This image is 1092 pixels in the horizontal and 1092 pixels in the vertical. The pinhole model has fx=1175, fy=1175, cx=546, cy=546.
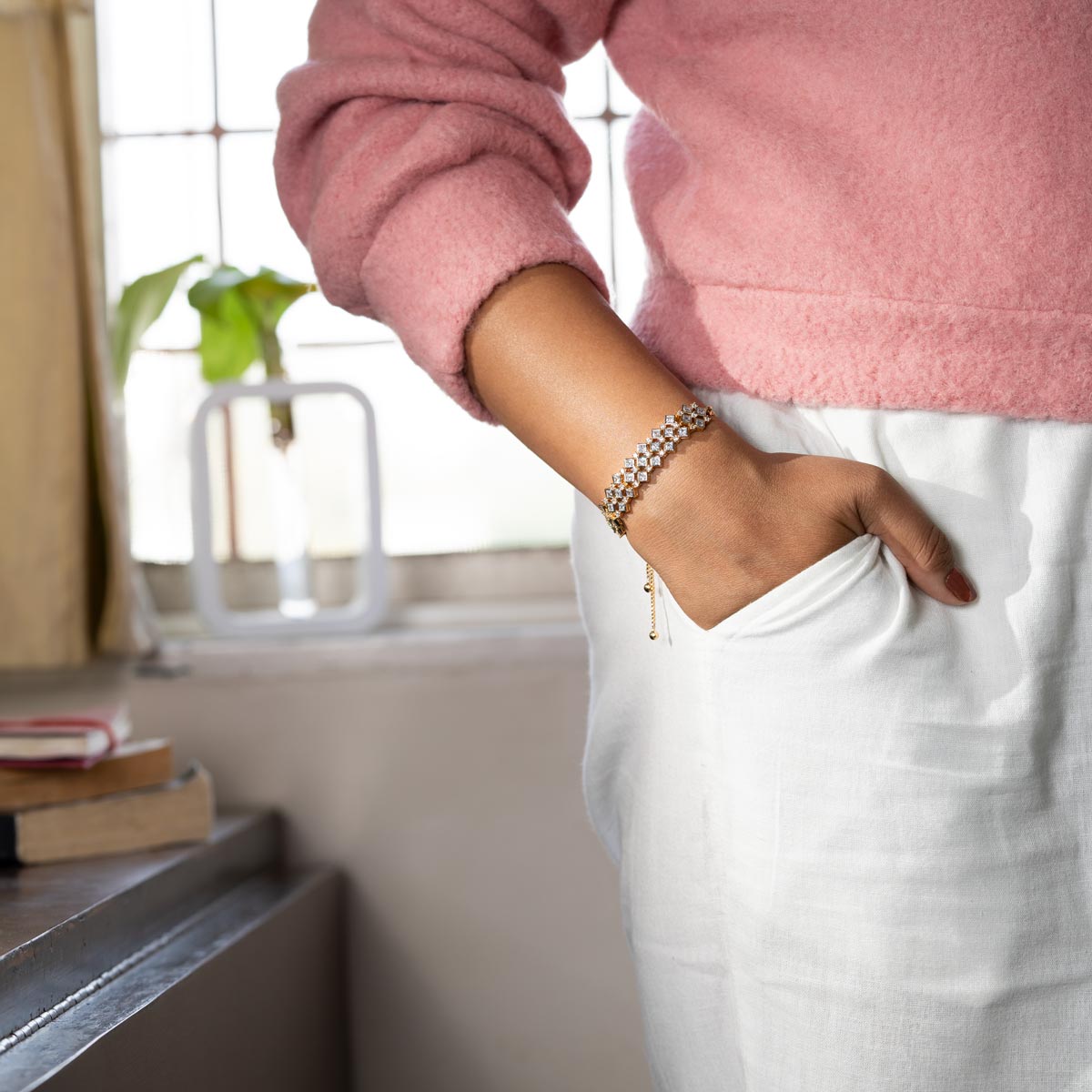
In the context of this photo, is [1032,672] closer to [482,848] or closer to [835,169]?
[835,169]

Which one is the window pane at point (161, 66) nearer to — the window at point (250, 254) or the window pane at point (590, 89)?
the window at point (250, 254)

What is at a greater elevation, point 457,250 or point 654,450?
point 457,250

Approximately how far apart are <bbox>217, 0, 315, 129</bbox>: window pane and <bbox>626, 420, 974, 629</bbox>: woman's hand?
4.65 feet

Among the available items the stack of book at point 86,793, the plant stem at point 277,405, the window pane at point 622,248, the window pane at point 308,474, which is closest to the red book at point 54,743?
the stack of book at point 86,793

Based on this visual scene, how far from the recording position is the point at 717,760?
1.99 ft

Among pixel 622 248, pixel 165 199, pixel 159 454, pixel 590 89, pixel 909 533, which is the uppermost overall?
pixel 590 89

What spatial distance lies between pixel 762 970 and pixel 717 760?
11cm

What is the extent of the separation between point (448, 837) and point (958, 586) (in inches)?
38.6

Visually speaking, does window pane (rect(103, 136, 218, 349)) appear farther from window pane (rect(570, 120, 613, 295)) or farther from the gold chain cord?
the gold chain cord

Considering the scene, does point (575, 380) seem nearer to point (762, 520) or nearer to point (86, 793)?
point (762, 520)

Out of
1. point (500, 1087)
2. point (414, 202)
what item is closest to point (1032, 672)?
point (414, 202)

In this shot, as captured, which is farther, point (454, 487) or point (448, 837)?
point (454, 487)

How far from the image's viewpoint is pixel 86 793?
3.71ft

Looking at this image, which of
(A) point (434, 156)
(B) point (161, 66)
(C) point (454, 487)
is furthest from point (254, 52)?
(A) point (434, 156)
